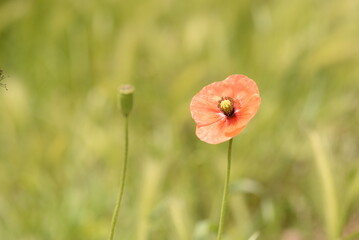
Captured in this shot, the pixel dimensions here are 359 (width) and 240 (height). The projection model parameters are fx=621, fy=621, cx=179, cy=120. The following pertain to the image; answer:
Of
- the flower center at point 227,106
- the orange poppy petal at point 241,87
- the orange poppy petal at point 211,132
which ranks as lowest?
Answer: the orange poppy petal at point 211,132

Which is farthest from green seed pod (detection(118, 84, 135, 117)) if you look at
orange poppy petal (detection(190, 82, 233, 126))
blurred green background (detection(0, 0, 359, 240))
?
blurred green background (detection(0, 0, 359, 240))

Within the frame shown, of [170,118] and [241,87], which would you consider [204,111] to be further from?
[170,118]

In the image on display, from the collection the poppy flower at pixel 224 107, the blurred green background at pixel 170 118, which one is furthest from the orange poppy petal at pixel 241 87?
the blurred green background at pixel 170 118

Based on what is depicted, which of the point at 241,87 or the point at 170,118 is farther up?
the point at 241,87

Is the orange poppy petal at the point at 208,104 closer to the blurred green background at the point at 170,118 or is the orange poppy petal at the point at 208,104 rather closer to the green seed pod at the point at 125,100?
the green seed pod at the point at 125,100

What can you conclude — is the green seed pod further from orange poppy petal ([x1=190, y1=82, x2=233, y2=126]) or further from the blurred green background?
the blurred green background

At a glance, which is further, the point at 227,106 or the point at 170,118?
the point at 170,118

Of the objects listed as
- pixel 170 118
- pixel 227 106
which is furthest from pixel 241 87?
pixel 170 118
